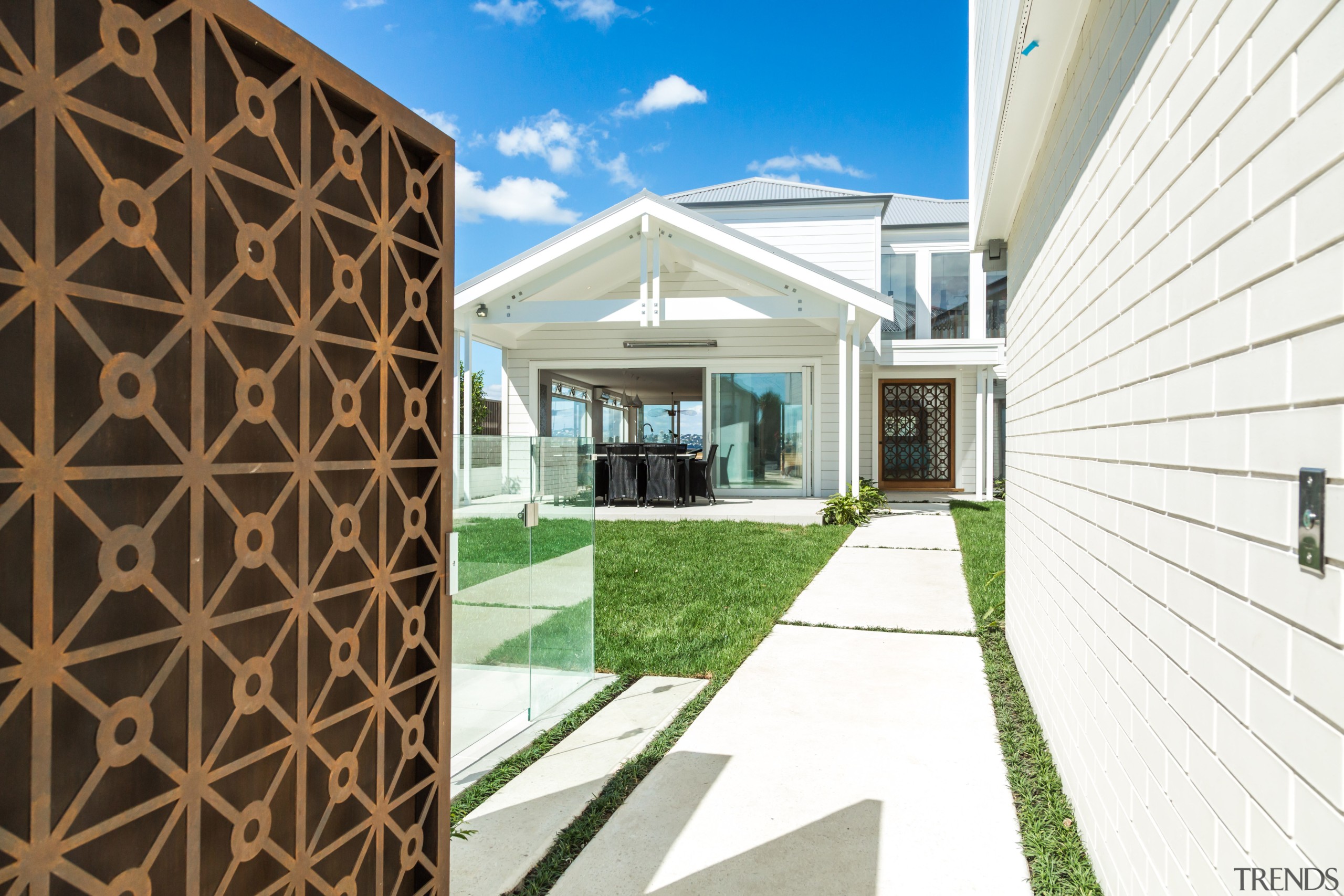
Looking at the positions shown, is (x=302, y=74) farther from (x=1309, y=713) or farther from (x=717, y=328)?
(x=717, y=328)

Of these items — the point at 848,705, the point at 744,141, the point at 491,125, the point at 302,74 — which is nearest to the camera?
Result: the point at 302,74

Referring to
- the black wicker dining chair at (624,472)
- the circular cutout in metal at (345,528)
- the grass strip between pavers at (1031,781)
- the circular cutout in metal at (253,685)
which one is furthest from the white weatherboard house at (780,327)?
the circular cutout in metal at (253,685)

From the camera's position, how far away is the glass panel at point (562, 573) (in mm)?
3322

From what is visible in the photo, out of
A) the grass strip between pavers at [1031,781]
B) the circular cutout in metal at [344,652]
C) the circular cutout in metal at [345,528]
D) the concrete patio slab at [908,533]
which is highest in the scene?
the circular cutout in metal at [345,528]

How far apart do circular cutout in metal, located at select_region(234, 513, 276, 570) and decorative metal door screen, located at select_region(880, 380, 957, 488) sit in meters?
14.6

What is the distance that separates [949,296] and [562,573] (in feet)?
43.3

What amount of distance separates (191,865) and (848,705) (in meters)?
2.84

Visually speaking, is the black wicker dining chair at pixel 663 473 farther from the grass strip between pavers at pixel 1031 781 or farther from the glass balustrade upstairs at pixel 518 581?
the glass balustrade upstairs at pixel 518 581

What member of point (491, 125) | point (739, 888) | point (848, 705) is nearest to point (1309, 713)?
point (739, 888)

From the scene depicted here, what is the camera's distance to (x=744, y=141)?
47.3 m

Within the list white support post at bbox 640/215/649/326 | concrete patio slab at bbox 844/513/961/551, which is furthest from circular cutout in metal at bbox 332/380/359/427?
white support post at bbox 640/215/649/326

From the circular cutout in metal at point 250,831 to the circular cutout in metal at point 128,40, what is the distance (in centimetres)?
105

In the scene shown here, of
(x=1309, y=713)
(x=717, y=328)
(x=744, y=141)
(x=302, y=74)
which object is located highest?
(x=744, y=141)

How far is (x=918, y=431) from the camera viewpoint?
15.2 meters
